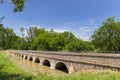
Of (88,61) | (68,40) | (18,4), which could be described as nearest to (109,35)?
(68,40)

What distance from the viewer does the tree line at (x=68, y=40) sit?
230 feet

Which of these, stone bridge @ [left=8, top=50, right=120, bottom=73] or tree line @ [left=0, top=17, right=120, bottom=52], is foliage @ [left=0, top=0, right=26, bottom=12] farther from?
tree line @ [left=0, top=17, right=120, bottom=52]

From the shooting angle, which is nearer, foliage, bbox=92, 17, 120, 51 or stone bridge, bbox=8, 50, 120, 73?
stone bridge, bbox=8, 50, 120, 73

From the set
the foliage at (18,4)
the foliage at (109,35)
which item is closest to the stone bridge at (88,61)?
the foliage at (18,4)

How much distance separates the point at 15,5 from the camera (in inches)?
771

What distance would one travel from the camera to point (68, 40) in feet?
333

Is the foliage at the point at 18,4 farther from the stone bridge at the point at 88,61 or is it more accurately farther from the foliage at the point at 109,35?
the foliage at the point at 109,35

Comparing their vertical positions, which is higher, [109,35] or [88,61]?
[109,35]

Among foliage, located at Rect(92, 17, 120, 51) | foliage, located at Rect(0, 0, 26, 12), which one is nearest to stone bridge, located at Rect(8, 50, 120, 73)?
foliage, located at Rect(0, 0, 26, 12)

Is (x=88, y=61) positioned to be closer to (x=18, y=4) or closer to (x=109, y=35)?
(x=18, y=4)

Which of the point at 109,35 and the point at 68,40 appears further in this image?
the point at 68,40

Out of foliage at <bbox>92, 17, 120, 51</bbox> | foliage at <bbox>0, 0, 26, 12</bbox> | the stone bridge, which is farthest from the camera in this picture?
foliage at <bbox>92, 17, 120, 51</bbox>

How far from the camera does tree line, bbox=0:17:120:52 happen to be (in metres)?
70.0

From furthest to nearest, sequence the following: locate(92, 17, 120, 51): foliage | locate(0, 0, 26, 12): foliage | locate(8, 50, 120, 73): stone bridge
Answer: locate(92, 17, 120, 51): foliage
locate(8, 50, 120, 73): stone bridge
locate(0, 0, 26, 12): foliage
